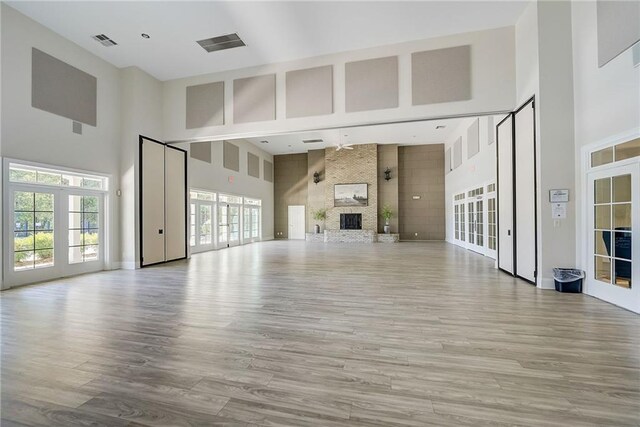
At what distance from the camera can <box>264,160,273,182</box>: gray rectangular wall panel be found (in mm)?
15695

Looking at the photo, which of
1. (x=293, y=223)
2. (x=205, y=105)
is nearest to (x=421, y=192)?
(x=293, y=223)

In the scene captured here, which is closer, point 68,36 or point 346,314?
point 346,314

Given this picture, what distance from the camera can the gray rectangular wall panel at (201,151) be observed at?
32.1 feet

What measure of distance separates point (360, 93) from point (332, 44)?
114 cm

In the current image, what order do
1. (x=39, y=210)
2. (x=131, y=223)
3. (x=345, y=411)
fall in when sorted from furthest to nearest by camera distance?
1. (x=131, y=223)
2. (x=39, y=210)
3. (x=345, y=411)

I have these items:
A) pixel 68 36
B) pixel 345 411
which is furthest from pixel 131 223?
pixel 345 411

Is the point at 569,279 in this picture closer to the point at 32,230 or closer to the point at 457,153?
the point at 457,153

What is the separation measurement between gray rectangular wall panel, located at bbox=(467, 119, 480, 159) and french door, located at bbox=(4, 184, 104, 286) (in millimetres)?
10531

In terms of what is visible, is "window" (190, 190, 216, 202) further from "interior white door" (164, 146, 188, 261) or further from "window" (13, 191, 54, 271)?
"window" (13, 191, 54, 271)

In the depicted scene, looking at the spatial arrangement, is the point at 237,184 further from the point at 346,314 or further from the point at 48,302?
the point at 346,314

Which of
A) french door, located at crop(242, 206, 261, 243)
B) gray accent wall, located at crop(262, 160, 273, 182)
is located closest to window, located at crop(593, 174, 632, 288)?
french door, located at crop(242, 206, 261, 243)

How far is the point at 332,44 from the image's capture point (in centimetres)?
607

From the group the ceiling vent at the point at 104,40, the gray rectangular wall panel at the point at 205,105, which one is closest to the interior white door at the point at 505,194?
the gray rectangular wall panel at the point at 205,105

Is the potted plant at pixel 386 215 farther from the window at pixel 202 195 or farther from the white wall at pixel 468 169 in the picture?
the window at pixel 202 195
